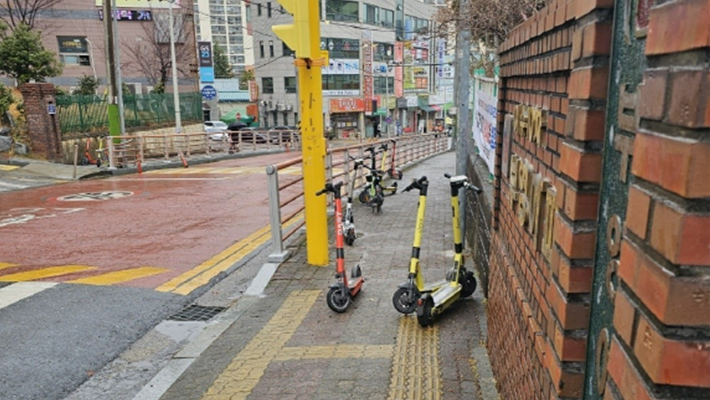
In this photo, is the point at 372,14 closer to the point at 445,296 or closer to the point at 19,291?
the point at 19,291

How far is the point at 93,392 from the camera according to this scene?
4.05 meters

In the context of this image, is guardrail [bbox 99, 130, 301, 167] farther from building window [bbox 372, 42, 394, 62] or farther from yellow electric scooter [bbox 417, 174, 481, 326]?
building window [bbox 372, 42, 394, 62]

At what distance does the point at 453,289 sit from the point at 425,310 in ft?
1.55

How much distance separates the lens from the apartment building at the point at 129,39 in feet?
122

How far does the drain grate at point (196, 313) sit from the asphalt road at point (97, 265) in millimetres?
131

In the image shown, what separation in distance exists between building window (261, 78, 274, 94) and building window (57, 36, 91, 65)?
56.3 ft

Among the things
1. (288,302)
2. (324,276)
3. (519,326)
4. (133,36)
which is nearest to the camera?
(519,326)

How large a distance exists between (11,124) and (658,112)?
974 inches

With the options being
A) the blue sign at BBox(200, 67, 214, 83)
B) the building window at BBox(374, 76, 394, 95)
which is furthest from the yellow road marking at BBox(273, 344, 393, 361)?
the building window at BBox(374, 76, 394, 95)

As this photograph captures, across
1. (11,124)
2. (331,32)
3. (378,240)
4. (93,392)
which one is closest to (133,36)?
(331,32)

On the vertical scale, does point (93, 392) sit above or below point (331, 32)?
below

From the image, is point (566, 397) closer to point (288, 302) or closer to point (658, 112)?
point (658, 112)

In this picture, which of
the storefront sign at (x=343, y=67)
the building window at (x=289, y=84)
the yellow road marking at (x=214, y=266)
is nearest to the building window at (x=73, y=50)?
the building window at (x=289, y=84)

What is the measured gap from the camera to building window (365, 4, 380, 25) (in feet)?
168
